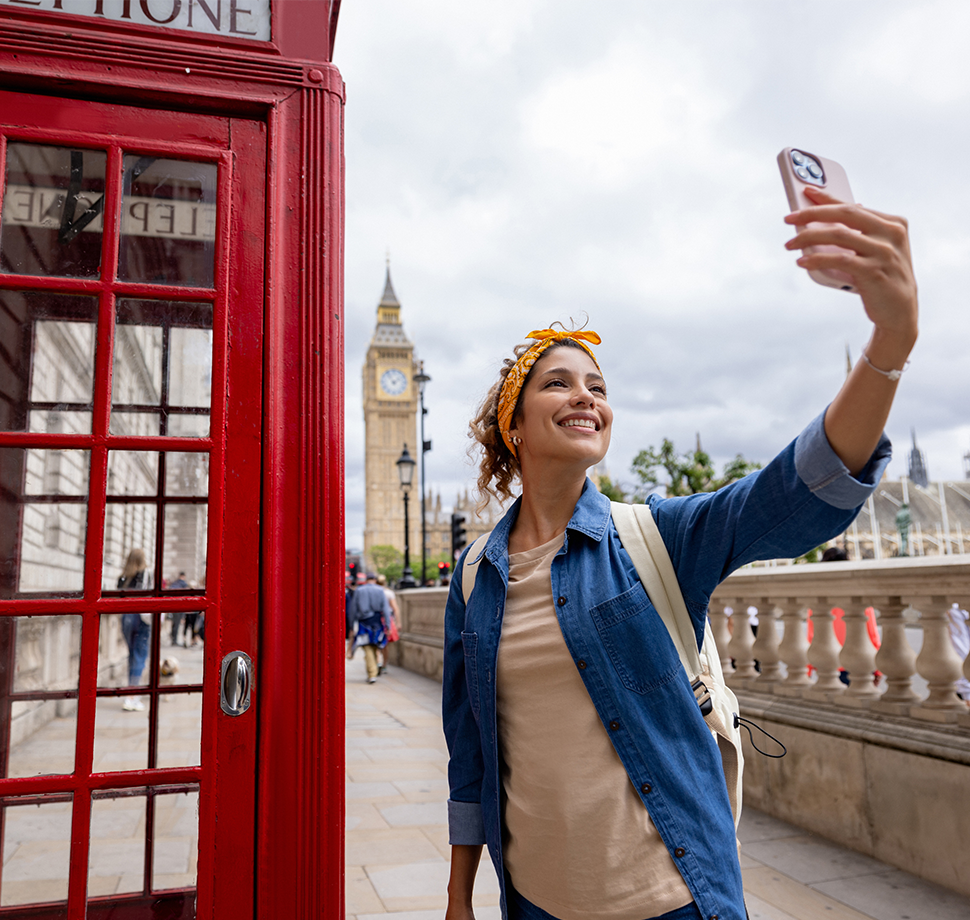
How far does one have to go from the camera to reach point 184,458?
239cm

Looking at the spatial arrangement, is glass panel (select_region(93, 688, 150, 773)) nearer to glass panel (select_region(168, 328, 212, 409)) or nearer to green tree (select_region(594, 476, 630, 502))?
glass panel (select_region(168, 328, 212, 409))

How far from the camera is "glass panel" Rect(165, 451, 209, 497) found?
7.43 ft

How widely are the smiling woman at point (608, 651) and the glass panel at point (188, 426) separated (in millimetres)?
885

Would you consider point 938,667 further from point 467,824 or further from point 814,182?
point 814,182

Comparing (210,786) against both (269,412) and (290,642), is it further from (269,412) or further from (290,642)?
(269,412)

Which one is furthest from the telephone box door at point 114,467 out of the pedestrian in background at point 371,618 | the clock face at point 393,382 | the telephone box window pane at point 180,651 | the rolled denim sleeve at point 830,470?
the clock face at point 393,382

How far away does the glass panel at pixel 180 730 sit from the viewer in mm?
2037

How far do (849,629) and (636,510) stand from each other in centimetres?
365

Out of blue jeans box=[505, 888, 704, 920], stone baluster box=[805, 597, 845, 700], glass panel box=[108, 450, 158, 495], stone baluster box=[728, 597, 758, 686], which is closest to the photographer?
blue jeans box=[505, 888, 704, 920]

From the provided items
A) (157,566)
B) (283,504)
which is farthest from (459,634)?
(157,566)

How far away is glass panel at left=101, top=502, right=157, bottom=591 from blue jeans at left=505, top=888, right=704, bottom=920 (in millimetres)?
1379

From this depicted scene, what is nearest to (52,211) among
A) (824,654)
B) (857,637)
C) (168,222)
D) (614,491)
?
(168,222)

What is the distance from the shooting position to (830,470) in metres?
1.22

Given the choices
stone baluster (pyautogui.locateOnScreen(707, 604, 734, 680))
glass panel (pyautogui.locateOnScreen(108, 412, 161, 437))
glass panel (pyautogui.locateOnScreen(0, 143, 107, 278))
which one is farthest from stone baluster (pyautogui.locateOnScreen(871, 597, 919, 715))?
glass panel (pyautogui.locateOnScreen(0, 143, 107, 278))
